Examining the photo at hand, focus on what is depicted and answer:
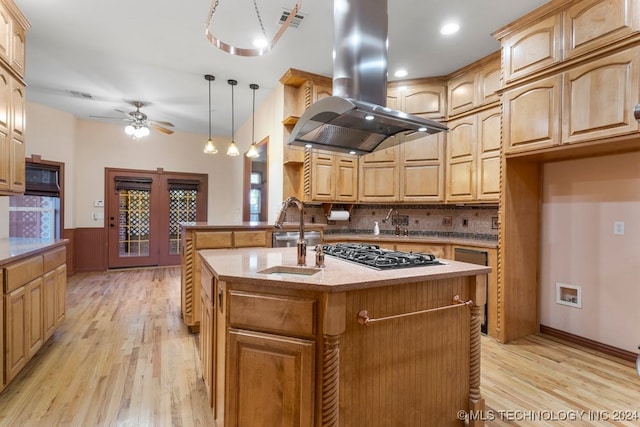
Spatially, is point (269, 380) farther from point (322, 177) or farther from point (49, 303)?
point (322, 177)

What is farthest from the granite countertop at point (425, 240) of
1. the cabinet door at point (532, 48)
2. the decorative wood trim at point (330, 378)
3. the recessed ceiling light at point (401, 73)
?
the decorative wood trim at point (330, 378)

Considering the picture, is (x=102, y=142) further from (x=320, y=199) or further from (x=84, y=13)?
(x=320, y=199)

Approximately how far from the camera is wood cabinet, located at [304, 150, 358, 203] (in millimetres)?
4012

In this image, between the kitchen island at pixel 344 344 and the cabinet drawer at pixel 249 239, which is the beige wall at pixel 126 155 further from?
the kitchen island at pixel 344 344

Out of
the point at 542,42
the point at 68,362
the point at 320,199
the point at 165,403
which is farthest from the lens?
the point at 320,199

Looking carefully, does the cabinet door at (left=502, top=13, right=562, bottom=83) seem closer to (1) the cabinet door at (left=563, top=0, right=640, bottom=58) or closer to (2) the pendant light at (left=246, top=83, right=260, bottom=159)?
(1) the cabinet door at (left=563, top=0, right=640, bottom=58)

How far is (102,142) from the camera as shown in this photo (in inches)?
239

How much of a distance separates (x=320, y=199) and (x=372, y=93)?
208 centimetres

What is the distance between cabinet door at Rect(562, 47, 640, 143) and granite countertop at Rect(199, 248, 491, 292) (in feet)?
5.37

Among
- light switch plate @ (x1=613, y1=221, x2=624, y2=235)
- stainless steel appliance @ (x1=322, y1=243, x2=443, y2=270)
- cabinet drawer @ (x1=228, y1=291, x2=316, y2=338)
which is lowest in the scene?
cabinet drawer @ (x1=228, y1=291, x2=316, y2=338)

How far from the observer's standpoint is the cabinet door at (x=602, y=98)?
2227 millimetres

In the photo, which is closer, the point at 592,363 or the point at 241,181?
the point at 592,363

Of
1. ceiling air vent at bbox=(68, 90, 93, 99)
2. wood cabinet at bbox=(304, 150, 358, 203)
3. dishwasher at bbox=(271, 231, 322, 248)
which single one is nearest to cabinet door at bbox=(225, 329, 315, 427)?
dishwasher at bbox=(271, 231, 322, 248)

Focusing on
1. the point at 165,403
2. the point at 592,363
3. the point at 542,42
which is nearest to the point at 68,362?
the point at 165,403
